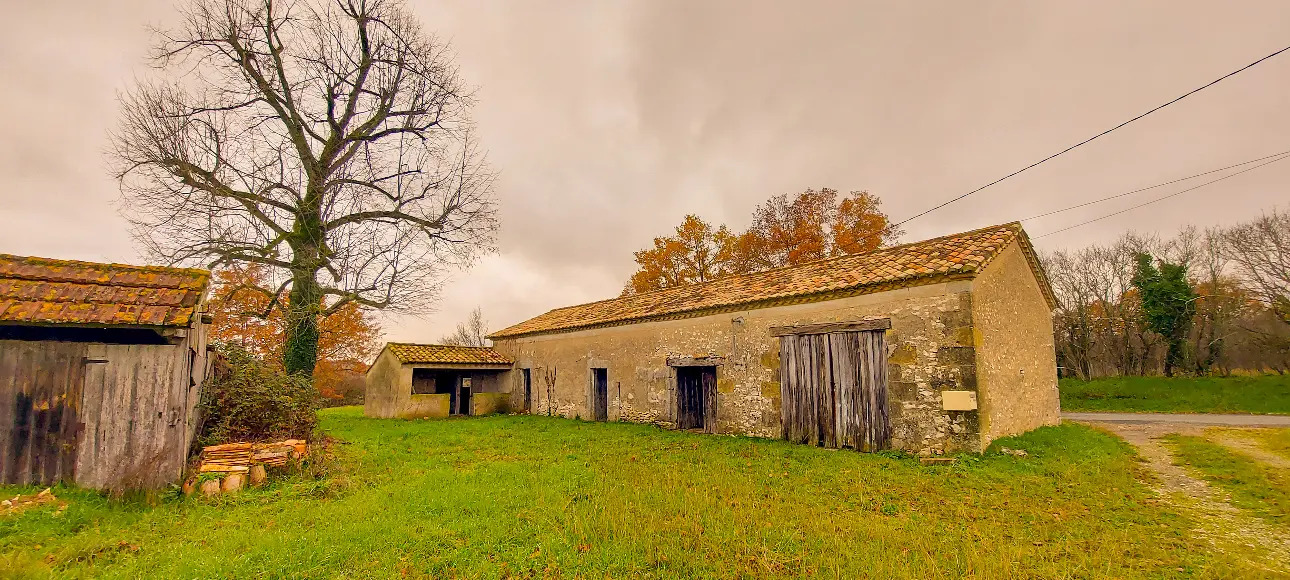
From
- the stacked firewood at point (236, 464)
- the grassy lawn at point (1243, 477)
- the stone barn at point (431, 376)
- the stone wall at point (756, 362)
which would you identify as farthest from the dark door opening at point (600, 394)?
the grassy lawn at point (1243, 477)

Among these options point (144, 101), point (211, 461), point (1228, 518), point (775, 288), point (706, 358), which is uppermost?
point (144, 101)

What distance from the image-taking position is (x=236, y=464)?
21.1ft

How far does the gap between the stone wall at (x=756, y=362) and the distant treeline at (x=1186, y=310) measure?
22.2 m

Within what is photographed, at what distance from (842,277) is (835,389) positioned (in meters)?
2.45

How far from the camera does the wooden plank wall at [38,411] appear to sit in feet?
18.2

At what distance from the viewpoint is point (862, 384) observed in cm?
976

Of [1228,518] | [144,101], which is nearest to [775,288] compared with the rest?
[1228,518]

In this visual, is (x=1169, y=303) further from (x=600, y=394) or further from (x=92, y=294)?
(x=92, y=294)

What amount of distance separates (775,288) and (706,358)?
97.5 inches

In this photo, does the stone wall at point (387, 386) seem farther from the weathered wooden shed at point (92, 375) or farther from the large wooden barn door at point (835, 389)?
the large wooden barn door at point (835, 389)

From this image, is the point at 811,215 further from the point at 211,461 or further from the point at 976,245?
the point at 211,461

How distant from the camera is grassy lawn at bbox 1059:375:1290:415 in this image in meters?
17.2

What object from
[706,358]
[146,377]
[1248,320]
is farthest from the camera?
[1248,320]

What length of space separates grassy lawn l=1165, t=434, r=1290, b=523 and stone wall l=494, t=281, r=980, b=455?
2922mm
